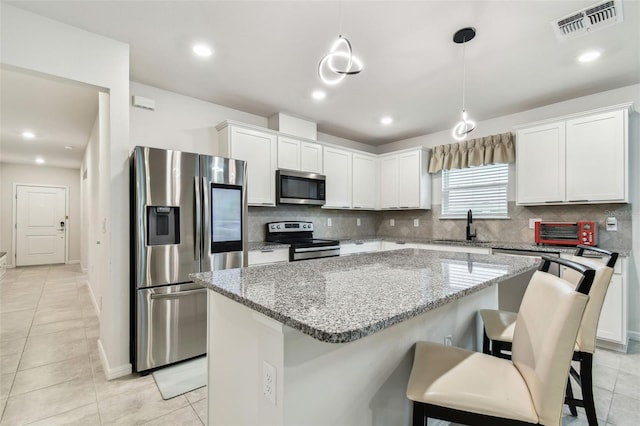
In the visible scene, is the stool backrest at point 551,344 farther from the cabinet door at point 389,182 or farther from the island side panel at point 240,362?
the cabinet door at point 389,182

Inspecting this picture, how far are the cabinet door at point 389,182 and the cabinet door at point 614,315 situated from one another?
270cm

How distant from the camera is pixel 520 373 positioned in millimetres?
1147

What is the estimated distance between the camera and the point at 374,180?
5.08m

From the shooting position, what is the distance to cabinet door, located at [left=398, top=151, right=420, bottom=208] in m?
4.62

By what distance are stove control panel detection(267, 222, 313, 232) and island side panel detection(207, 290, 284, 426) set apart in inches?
101

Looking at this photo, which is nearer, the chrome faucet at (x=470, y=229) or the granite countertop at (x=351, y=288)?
the granite countertop at (x=351, y=288)

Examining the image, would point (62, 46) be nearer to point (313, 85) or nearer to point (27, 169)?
point (313, 85)

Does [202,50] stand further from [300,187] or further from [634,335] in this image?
[634,335]

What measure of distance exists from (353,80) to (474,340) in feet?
8.22

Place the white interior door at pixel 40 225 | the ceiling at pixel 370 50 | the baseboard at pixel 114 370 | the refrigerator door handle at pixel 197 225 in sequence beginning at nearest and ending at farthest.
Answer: the ceiling at pixel 370 50, the baseboard at pixel 114 370, the refrigerator door handle at pixel 197 225, the white interior door at pixel 40 225

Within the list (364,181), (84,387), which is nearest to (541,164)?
(364,181)

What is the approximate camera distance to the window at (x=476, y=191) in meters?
4.05

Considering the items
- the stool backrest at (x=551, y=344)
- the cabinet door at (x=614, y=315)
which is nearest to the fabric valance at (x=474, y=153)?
the cabinet door at (x=614, y=315)

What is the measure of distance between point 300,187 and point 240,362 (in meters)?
2.96
